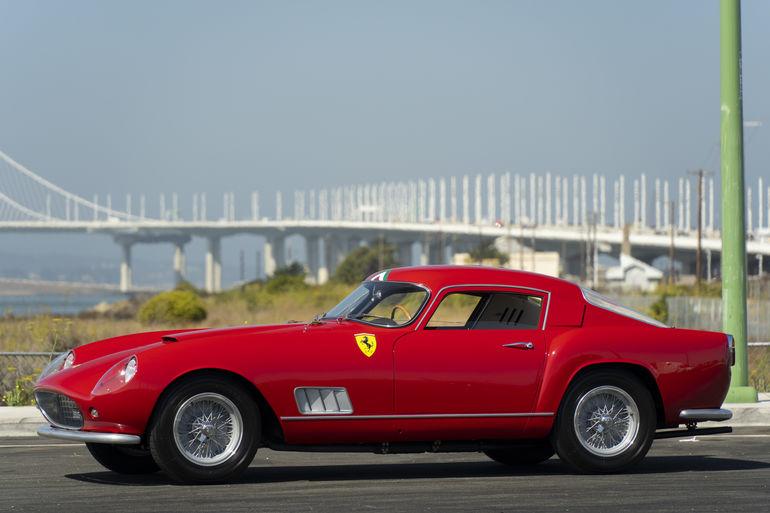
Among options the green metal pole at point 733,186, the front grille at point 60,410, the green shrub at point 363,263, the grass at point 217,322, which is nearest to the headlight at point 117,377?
the front grille at point 60,410

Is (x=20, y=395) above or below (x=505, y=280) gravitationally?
below

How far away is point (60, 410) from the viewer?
8.62 m

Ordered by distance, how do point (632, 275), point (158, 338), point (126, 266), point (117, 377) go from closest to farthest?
point (117, 377) < point (158, 338) < point (632, 275) < point (126, 266)

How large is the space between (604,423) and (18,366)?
30.0ft

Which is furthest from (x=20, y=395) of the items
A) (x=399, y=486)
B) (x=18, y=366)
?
(x=399, y=486)

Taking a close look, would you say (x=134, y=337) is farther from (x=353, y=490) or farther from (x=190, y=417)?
(x=353, y=490)

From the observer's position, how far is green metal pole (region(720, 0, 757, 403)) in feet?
45.5

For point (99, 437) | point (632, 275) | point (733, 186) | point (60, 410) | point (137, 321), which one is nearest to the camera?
point (99, 437)

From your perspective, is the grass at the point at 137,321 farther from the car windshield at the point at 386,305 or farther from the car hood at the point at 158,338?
the car windshield at the point at 386,305

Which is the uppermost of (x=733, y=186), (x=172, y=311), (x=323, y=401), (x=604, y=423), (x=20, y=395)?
(x=733, y=186)

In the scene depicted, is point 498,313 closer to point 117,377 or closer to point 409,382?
point 409,382

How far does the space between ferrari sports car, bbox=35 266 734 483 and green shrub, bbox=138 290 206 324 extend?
4369 cm

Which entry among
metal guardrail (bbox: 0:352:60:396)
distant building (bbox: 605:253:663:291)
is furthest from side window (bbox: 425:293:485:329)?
distant building (bbox: 605:253:663:291)

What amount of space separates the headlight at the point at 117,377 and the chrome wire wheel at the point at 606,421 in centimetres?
280
